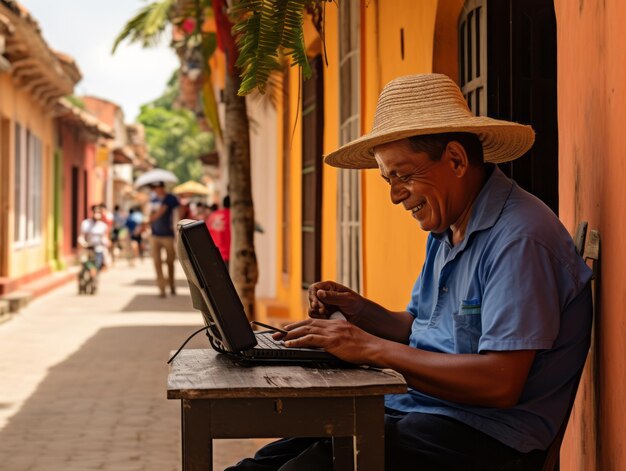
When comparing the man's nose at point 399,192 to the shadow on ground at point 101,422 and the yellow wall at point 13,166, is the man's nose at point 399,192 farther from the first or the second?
the yellow wall at point 13,166

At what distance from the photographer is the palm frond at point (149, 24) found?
11.9 metres

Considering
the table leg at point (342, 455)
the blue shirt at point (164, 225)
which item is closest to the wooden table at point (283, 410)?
the table leg at point (342, 455)

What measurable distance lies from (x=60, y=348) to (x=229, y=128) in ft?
15.3

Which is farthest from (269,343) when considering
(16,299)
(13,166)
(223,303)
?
(13,166)

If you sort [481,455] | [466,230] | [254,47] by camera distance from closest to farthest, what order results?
[481,455]
[466,230]
[254,47]

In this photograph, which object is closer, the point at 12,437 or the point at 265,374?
the point at 265,374

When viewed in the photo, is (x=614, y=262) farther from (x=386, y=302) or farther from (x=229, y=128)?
(x=229, y=128)

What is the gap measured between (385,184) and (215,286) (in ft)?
11.3

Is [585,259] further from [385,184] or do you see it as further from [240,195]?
[240,195]

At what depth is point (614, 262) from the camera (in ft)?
9.34

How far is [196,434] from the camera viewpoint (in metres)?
2.53

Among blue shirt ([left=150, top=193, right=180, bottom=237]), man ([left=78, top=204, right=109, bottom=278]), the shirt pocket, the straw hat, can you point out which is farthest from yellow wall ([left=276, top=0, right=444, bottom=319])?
man ([left=78, top=204, right=109, bottom=278])

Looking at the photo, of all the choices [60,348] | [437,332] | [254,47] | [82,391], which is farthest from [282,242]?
[437,332]

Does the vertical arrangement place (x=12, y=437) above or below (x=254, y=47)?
below
